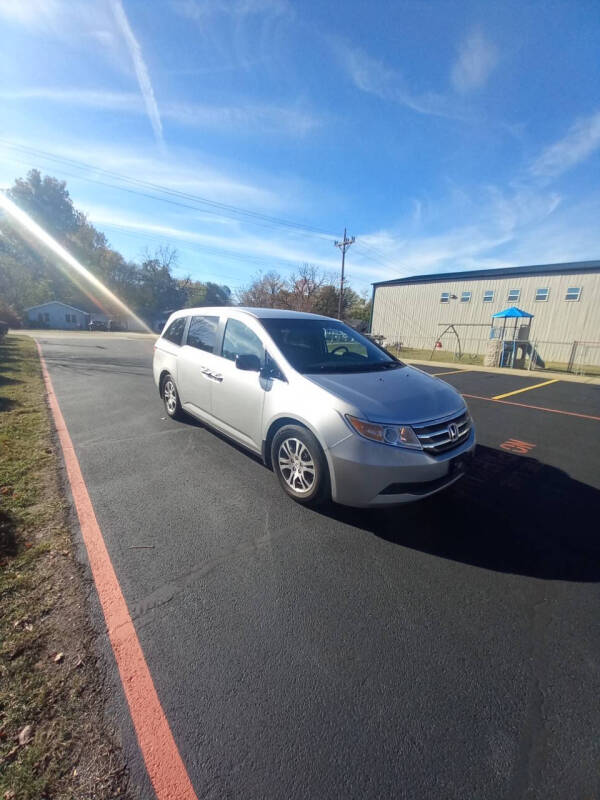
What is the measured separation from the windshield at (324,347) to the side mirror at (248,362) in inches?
11.3

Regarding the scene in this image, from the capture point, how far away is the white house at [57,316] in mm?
48656

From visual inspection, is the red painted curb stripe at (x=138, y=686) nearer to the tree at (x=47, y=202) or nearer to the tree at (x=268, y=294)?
the tree at (x=268, y=294)

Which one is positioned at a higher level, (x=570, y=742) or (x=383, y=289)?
(x=383, y=289)

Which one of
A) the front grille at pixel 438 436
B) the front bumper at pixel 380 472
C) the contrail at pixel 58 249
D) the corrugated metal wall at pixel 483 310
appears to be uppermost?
the contrail at pixel 58 249

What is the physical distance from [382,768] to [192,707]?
820 mm

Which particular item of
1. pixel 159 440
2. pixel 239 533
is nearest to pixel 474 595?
pixel 239 533

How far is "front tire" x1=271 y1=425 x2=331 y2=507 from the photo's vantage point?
2.82 meters

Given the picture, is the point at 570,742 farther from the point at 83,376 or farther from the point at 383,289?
the point at 383,289

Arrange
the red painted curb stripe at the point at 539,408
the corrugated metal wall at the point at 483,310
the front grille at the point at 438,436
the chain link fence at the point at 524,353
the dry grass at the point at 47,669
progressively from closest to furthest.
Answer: the dry grass at the point at 47,669
the front grille at the point at 438,436
the red painted curb stripe at the point at 539,408
the chain link fence at the point at 524,353
the corrugated metal wall at the point at 483,310

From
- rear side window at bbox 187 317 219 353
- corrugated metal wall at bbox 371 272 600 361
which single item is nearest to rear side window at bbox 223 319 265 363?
rear side window at bbox 187 317 219 353

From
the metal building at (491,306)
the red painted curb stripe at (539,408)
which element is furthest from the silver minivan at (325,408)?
the metal building at (491,306)

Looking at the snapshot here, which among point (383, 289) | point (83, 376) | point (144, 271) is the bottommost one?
point (83, 376)

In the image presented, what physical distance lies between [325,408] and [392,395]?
0.62 meters

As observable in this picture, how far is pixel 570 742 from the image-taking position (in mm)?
1424
